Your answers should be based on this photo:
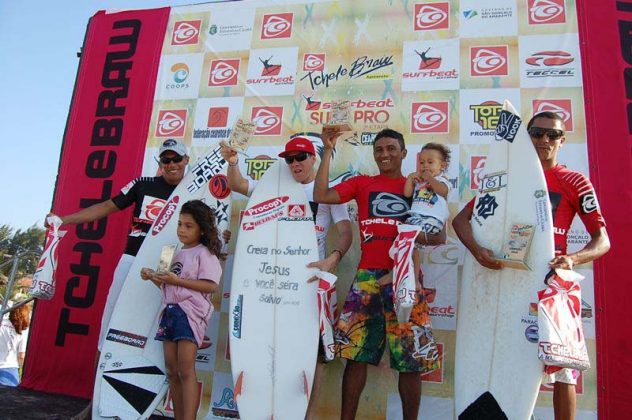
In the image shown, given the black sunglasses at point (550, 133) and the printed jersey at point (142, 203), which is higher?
the black sunglasses at point (550, 133)

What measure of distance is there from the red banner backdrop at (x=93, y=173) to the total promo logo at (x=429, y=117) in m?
2.20

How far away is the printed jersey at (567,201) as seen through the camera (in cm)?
Result: 261

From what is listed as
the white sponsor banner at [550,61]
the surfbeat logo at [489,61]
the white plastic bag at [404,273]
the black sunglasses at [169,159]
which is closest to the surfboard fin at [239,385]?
the white plastic bag at [404,273]

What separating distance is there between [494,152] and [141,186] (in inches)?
92.5

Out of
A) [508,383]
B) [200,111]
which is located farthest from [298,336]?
[200,111]

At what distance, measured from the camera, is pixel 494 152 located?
3000 millimetres

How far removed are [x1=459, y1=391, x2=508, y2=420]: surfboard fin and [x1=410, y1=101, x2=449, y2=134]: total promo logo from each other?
6.00 feet

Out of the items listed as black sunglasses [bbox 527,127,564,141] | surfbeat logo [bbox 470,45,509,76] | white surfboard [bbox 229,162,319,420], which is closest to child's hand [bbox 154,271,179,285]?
white surfboard [bbox 229,162,319,420]

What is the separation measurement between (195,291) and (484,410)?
1650 millimetres

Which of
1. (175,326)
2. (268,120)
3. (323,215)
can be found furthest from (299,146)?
(175,326)

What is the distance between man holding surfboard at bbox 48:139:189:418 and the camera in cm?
344

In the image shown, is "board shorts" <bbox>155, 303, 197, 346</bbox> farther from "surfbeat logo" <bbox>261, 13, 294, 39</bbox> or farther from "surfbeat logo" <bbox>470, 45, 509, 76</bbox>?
"surfbeat logo" <bbox>470, 45, 509, 76</bbox>

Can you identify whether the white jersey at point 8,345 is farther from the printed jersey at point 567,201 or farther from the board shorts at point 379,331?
the printed jersey at point 567,201

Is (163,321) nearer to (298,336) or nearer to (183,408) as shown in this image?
(183,408)
